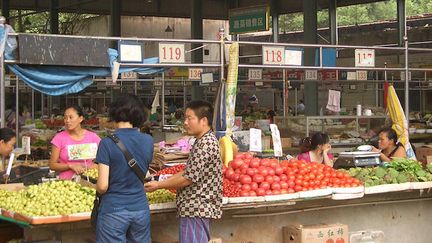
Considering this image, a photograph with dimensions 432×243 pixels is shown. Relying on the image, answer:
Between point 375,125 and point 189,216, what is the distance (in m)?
9.02

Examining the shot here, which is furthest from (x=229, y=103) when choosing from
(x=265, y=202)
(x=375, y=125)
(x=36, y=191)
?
(x=375, y=125)

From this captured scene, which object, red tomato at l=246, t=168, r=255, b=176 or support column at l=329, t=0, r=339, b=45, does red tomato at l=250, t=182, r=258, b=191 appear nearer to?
red tomato at l=246, t=168, r=255, b=176

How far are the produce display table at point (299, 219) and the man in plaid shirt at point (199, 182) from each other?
0.49 m

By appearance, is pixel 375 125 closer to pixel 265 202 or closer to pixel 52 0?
pixel 265 202

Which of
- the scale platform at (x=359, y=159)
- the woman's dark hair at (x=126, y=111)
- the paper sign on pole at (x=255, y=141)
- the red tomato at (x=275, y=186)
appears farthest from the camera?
the scale platform at (x=359, y=159)

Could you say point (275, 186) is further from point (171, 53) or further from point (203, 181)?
point (171, 53)

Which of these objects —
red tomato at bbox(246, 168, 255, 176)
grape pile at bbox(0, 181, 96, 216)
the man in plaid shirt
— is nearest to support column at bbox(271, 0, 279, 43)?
red tomato at bbox(246, 168, 255, 176)

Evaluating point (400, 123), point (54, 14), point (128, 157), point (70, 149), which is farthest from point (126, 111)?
point (54, 14)

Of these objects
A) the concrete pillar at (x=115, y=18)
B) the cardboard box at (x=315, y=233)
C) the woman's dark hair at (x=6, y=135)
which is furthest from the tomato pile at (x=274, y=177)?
the concrete pillar at (x=115, y=18)

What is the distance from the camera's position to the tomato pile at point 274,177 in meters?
5.58

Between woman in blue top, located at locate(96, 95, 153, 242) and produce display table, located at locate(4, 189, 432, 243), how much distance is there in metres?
0.69

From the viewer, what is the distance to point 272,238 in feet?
19.9

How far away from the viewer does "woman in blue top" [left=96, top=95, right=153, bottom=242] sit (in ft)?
14.1

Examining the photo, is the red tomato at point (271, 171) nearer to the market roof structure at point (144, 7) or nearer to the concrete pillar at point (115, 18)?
the concrete pillar at point (115, 18)
